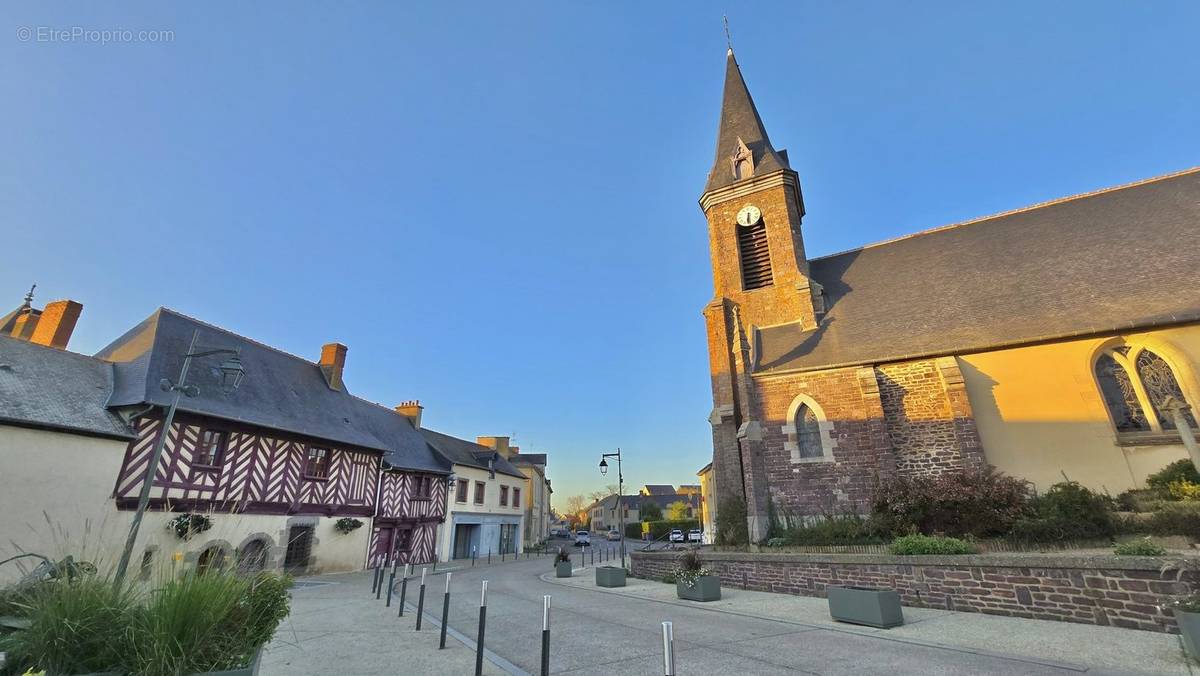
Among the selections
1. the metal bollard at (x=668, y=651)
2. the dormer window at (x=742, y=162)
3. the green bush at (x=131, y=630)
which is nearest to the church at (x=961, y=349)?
the dormer window at (x=742, y=162)

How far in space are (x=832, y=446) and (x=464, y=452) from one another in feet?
76.2

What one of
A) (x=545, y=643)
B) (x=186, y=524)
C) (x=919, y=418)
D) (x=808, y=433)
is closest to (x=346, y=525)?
(x=186, y=524)

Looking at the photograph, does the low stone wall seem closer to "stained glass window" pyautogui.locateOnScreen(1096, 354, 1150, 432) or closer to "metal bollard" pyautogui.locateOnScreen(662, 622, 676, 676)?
"stained glass window" pyautogui.locateOnScreen(1096, 354, 1150, 432)

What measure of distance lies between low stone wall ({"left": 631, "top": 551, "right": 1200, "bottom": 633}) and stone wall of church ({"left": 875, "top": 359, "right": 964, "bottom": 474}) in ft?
14.7

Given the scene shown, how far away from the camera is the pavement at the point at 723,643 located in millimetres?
5262

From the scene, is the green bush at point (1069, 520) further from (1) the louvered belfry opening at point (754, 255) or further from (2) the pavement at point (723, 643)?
(1) the louvered belfry opening at point (754, 255)

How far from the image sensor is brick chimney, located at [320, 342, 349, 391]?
891 inches

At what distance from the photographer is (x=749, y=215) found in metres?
A: 18.7

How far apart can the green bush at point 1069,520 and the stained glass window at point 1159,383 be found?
304 centimetres

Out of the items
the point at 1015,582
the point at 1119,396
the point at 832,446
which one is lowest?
the point at 1015,582

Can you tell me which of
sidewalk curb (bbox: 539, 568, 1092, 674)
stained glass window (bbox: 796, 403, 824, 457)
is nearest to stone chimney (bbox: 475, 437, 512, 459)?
stained glass window (bbox: 796, 403, 824, 457)

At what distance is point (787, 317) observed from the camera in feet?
55.5

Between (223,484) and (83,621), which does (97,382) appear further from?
(83,621)

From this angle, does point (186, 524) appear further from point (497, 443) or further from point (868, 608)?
point (497, 443)
